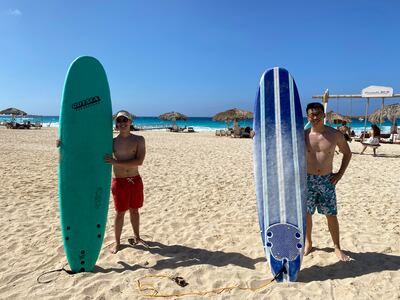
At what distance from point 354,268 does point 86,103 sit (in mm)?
2922

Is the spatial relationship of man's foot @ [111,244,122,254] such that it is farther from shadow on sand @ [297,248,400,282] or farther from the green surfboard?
shadow on sand @ [297,248,400,282]

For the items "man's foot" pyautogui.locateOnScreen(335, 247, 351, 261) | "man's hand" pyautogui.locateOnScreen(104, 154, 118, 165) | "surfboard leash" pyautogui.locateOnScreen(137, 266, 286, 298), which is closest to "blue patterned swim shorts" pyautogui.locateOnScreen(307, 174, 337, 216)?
"man's foot" pyautogui.locateOnScreen(335, 247, 351, 261)

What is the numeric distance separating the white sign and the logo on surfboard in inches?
595

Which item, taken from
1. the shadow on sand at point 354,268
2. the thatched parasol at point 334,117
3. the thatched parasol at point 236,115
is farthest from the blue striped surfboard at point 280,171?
the thatched parasol at point 334,117

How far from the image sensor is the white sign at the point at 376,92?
15055 mm

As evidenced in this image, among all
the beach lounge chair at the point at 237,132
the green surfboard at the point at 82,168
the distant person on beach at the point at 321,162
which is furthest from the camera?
the beach lounge chair at the point at 237,132

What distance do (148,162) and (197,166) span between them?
5.38 feet

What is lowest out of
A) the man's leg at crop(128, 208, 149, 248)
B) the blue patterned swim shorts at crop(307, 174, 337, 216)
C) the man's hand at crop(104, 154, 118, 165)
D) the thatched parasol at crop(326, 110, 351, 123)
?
the man's leg at crop(128, 208, 149, 248)

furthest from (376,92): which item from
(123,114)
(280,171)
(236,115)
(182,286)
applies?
(182,286)

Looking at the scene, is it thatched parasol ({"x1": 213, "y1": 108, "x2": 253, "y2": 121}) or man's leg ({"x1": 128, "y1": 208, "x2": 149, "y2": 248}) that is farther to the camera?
thatched parasol ({"x1": 213, "y1": 108, "x2": 253, "y2": 121})

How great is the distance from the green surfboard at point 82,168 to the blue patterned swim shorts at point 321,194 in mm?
1913

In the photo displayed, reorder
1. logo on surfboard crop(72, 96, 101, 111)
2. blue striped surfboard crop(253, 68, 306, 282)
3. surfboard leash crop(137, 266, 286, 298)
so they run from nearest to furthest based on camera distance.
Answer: surfboard leash crop(137, 266, 286, 298), blue striped surfboard crop(253, 68, 306, 282), logo on surfboard crop(72, 96, 101, 111)

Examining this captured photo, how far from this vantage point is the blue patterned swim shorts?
9.42 ft

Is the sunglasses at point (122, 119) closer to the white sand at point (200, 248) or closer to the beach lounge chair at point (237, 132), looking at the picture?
the white sand at point (200, 248)
